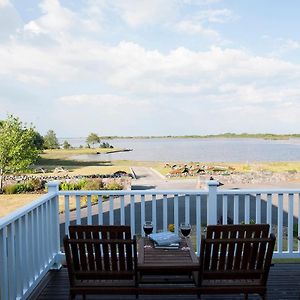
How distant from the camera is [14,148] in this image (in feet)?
82.8

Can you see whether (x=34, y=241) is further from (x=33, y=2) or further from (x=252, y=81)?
(x=252, y=81)

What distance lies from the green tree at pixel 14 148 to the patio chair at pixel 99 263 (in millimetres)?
24252

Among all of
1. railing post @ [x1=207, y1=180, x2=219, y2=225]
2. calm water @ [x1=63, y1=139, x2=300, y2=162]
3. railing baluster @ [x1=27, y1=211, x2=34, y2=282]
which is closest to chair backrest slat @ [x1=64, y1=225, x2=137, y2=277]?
railing baluster @ [x1=27, y1=211, x2=34, y2=282]

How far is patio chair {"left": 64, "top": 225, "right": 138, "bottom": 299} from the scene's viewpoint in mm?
2477

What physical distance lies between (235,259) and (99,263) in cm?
97

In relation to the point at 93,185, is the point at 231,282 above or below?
above

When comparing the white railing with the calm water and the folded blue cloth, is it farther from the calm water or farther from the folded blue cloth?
the calm water

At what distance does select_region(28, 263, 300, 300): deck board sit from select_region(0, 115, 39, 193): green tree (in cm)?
2292

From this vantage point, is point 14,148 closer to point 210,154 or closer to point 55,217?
point 55,217

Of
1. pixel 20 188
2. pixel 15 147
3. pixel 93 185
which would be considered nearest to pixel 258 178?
pixel 93 185

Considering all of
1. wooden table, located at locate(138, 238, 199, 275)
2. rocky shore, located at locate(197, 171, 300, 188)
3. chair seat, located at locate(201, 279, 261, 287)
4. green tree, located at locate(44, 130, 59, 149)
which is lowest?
rocky shore, located at locate(197, 171, 300, 188)

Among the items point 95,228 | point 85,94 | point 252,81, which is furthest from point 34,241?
point 85,94

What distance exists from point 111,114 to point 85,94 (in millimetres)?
29364

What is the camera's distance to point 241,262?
8.38ft
